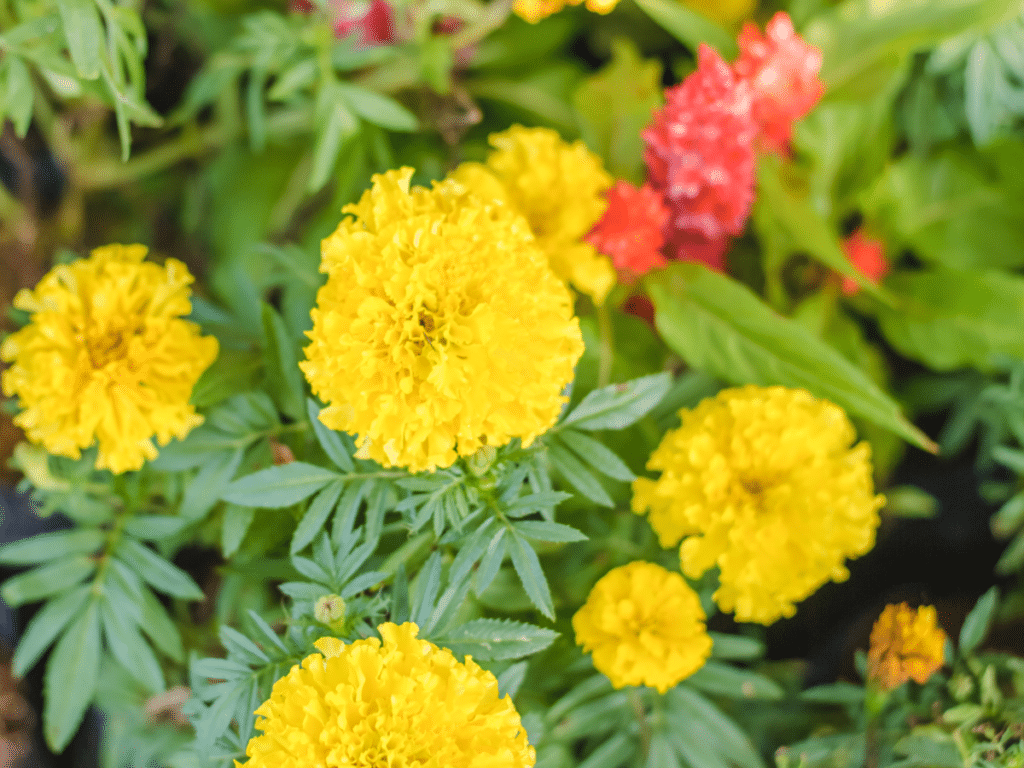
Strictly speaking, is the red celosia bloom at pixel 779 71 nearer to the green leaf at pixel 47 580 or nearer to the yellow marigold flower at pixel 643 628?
the yellow marigold flower at pixel 643 628

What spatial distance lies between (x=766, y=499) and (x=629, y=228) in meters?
0.30

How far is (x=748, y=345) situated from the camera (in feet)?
2.56

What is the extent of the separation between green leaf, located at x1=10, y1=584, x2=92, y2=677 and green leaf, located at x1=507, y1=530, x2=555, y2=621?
1.62ft

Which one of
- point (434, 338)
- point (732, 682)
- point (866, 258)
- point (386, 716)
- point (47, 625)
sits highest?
point (434, 338)

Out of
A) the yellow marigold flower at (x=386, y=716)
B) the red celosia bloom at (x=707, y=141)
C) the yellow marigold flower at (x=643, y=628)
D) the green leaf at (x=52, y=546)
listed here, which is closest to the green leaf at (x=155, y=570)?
the green leaf at (x=52, y=546)

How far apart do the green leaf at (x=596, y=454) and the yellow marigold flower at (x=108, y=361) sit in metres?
0.35

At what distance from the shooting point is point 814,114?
39.5 inches

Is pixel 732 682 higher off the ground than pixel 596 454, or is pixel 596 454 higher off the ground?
pixel 596 454

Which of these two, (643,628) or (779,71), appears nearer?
(643,628)

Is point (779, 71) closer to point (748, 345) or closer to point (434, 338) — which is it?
point (748, 345)

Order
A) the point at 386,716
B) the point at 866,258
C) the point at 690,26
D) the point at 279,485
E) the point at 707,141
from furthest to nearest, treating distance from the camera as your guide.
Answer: the point at 866,258, the point at 690,26, the point at 707,141, the point at 279,485, the point at 386,716

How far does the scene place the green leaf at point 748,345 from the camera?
0.74m

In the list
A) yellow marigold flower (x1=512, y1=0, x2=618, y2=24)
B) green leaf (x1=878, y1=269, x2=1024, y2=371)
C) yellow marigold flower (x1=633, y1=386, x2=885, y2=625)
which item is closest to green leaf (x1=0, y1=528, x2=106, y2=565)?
yellow marigold flower (x1=633, y1=386, x2=885, y2=625)

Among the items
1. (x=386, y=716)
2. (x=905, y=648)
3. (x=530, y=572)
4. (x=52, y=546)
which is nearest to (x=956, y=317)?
(x=905, y=648)
